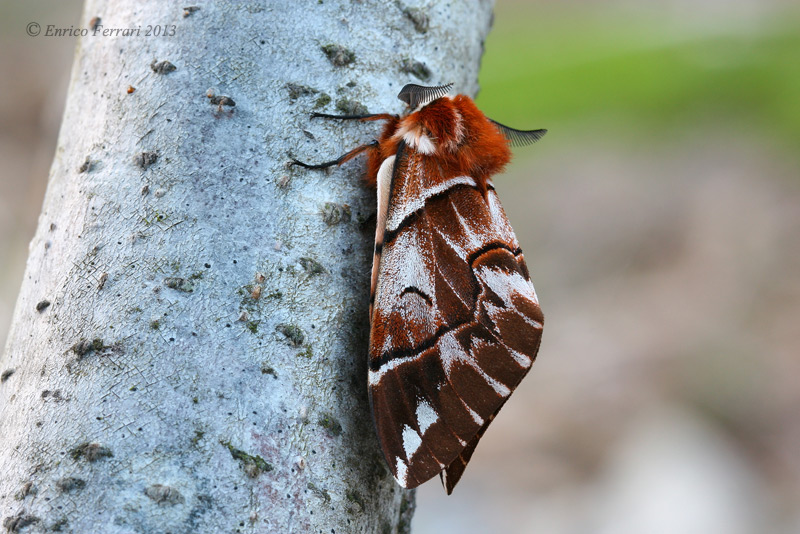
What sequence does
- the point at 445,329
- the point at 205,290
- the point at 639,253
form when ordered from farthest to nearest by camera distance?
the point at 639,253 < the point at 445,329 < the point at 205,290

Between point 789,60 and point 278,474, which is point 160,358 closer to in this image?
point 278,474

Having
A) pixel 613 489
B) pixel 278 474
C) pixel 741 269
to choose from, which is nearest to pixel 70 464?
pixel 278 474

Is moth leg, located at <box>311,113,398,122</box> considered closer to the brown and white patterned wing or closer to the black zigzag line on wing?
the brown and white patterned wing

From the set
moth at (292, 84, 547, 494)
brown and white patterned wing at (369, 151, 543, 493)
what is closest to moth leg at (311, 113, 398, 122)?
moth at (292, 84, 547, 494)

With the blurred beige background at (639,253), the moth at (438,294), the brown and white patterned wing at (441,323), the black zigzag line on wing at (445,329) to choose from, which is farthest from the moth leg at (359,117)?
the blurred beige background at (639,253)

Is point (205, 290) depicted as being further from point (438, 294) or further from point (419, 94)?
point (419, 94)

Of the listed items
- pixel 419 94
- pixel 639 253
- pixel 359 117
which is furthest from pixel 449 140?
pixel 639 253

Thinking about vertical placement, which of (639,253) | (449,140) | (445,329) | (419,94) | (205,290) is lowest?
(639,253)
